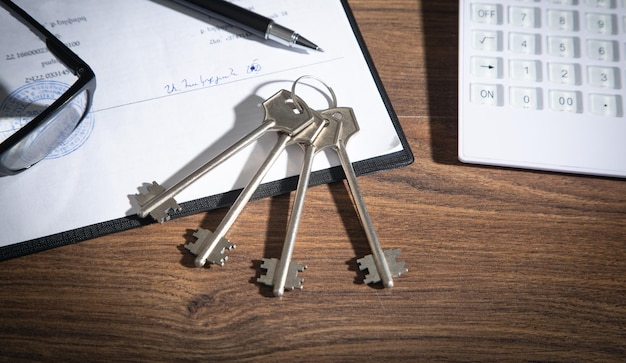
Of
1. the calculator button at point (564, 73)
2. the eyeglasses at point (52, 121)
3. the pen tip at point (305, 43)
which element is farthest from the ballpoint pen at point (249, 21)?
the calculator button at point (564, 73)

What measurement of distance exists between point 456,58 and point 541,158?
14 cm

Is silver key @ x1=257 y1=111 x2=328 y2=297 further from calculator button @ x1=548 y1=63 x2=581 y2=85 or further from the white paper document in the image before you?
calculator button @ x1=548 y1=63 x2=581 y2=85

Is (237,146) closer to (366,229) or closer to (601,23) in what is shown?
(366,229)

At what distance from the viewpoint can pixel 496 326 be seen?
0.46m

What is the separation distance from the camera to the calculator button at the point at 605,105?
547 mm

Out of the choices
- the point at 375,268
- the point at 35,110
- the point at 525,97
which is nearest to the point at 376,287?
the point at 375,268

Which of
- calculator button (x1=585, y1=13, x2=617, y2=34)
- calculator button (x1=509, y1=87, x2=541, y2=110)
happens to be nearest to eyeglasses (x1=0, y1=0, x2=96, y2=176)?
calculator button (x1=509, y1=87, x2=541, y2=110)

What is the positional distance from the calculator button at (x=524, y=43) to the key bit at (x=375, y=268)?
0.83 feet

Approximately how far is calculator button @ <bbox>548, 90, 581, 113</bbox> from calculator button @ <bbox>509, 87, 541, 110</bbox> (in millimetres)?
13

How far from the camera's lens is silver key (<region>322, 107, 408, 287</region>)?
461 mm

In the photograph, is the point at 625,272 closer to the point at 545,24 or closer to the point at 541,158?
the point at 541,158

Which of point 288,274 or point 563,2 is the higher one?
point 563,2

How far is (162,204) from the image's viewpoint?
1.56 ft

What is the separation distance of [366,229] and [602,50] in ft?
1.05
